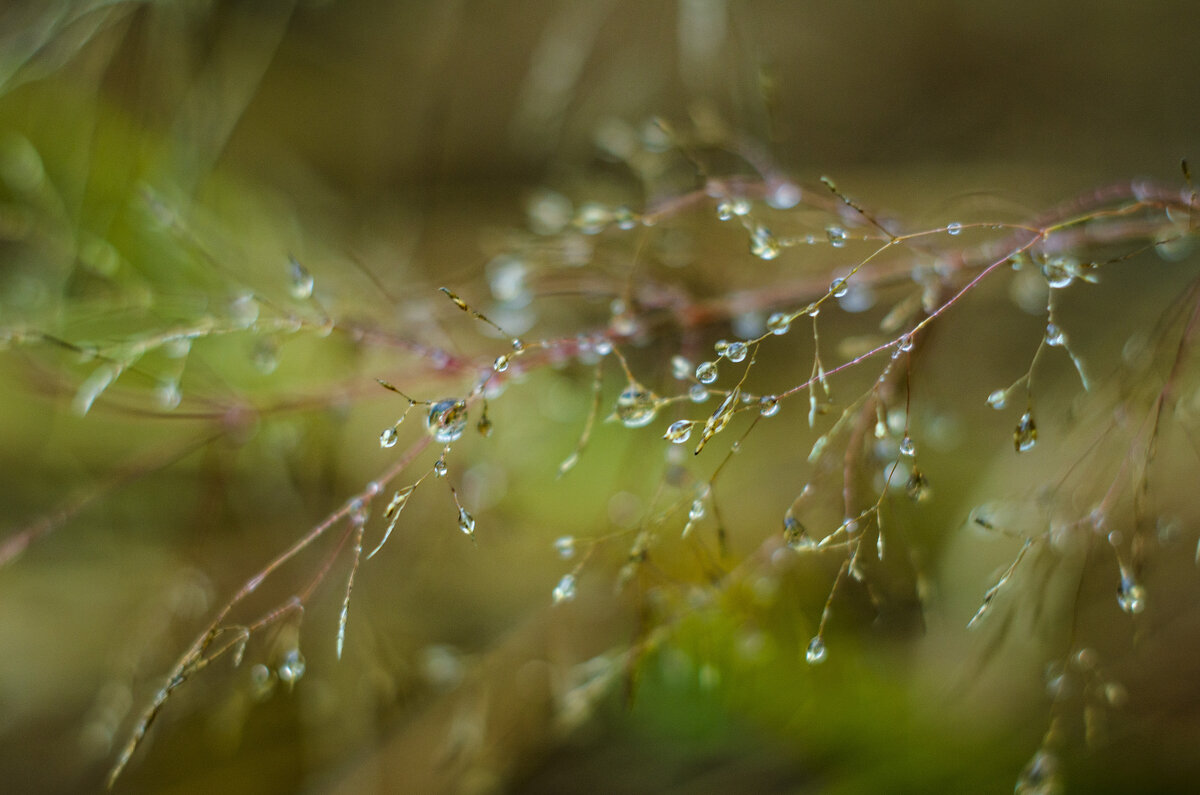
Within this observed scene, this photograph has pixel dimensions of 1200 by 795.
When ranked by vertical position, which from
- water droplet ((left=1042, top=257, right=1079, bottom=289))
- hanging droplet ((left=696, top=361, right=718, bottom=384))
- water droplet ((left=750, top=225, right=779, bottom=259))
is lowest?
hanging droplet ((left=696, top=361, right=718, bottom=384))

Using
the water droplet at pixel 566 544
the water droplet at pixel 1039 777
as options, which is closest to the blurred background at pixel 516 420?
the water droplet at pixel 566 544

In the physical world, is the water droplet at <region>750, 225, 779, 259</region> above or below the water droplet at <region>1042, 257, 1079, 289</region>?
below

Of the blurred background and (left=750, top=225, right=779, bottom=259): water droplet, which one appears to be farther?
the blurred background

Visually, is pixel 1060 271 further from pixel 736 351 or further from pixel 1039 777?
pixel 1039 777

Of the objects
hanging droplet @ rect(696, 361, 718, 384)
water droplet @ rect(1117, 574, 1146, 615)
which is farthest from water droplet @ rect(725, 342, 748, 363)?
water droplet @ rect(1117, 574, 1146, 615)

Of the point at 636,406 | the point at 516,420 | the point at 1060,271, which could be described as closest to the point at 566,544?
the point at 636,406

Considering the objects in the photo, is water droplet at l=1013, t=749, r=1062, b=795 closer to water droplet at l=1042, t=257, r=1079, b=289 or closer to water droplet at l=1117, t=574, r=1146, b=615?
water droplet at l=1117, t=574, r=1146, b=615
